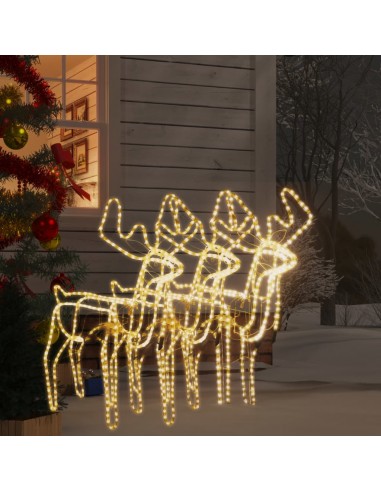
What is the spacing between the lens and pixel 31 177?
23.1ft

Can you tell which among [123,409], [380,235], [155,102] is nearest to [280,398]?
[123,409]

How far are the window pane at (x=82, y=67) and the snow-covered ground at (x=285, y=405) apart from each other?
3.32 m

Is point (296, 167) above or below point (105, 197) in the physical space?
above

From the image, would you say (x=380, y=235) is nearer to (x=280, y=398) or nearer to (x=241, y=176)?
(x=241, y=176)

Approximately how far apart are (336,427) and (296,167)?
13650 millimetres

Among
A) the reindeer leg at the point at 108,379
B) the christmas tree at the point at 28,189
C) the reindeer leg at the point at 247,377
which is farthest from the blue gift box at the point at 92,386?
the reindeer leg at the point at 108,379

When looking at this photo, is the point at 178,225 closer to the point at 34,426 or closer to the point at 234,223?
the point at 234,223

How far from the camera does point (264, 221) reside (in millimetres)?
9938

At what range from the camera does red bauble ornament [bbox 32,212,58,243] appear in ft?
22.6

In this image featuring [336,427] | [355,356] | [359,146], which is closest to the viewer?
[336,427]

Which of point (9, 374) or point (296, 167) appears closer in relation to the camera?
point (9, 374)

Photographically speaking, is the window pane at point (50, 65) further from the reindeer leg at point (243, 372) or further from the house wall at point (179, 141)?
the reindeer leg at point (243, 372)

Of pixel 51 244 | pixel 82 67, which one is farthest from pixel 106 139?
pixel 51 244

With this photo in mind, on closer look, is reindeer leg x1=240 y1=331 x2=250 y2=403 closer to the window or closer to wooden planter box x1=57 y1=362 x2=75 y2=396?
wooden planter box x1=57 y1=362 x2=75 y2=396
